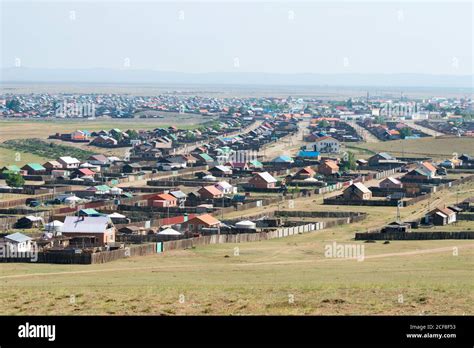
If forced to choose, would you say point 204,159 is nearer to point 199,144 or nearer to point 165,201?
point 199,144

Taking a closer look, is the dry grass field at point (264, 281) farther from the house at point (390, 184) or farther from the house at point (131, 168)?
the house at point (131, 168)

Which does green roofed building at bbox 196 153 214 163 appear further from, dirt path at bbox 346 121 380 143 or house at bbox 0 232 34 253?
house at bbox 0 232 34 253

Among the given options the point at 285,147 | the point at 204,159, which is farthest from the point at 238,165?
the point at 285,147

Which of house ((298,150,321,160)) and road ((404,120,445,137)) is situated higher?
house ((298,150,321,160))

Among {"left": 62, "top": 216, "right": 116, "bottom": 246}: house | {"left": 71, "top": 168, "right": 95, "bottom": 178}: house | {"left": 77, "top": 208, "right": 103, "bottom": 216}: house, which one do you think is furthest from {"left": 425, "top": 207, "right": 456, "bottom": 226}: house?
{"left": 71, "top": 168, "right": 95, "bottom": 178}: house

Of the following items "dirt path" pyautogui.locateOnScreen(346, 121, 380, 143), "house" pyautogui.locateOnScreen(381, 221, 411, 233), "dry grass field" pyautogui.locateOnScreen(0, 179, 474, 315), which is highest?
"dry grass field" pyautogui.locateOnScreen(0, 179, 474, 315)
